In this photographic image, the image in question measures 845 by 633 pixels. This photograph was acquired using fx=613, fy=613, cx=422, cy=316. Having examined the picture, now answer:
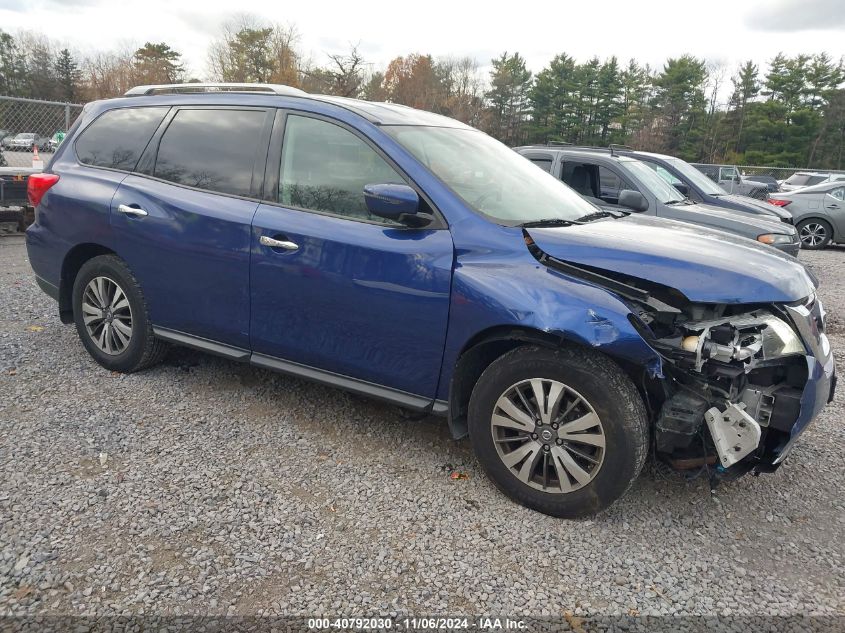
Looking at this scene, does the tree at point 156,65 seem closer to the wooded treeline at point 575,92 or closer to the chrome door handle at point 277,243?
the wooded treeline at point 575,92

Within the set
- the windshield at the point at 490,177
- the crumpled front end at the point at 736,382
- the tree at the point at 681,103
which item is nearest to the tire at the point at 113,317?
the windshield at the point at 490,177

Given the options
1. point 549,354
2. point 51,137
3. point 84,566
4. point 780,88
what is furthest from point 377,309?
point 780,88

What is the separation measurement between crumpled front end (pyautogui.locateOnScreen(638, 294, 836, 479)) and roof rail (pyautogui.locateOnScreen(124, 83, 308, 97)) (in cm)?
253

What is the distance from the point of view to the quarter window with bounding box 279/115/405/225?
3283mm

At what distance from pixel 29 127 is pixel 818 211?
15691mm

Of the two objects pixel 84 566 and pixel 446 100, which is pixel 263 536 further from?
pixel 446 100

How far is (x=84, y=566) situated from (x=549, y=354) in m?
2.12

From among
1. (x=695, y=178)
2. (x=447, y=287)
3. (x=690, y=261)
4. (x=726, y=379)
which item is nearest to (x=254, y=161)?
(x=447, y=287)

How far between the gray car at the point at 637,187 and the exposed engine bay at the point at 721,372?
188 inches

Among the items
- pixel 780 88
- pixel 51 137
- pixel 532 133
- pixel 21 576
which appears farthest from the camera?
pixel 532 133

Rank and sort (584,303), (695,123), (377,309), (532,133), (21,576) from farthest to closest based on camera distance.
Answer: (532,133) < (695,123) < (377,309) < (584,303) < (21,576)

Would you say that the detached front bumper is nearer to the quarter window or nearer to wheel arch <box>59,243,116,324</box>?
the quarter window

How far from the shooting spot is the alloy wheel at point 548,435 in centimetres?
275

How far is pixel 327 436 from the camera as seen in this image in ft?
11.9
